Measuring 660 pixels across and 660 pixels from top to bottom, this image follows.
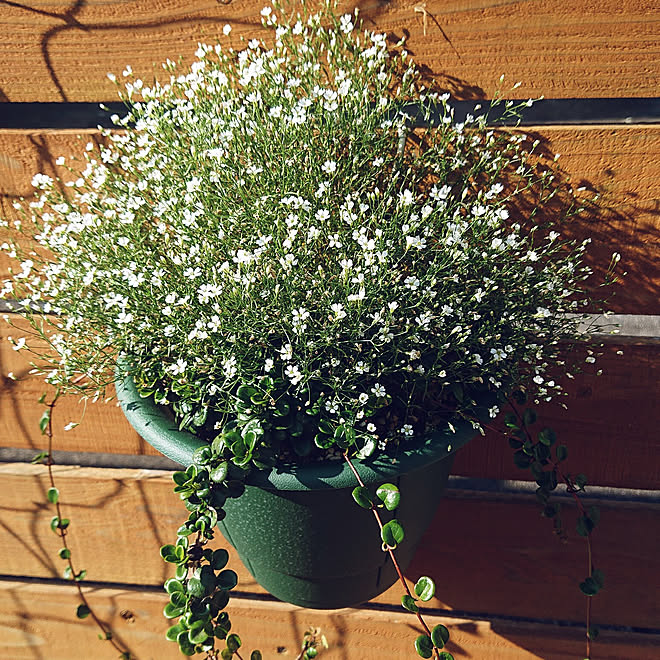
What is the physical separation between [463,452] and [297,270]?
2.57ft

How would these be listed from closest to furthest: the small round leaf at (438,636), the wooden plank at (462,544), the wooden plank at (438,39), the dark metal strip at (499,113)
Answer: the small round leaf at (438,636) → the wooden plank at (438,39) → the dark metal strip at (499,113) → the wooden plank at (462,544)

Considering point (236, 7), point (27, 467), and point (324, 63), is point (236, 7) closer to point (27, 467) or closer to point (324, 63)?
point (324, 63)

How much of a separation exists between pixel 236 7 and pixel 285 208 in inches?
23.2

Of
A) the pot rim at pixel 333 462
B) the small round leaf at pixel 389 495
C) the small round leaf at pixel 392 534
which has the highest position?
the pot rim at pixel 333 462

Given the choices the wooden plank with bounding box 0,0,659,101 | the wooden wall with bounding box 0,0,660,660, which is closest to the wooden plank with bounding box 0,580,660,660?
the wooden wall with bounding box 0,0,660,660

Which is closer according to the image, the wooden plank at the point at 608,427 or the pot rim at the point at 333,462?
the pot rim at the point at 333,462

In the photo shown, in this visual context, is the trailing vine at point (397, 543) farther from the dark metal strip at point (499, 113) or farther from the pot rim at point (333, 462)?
the dark metal strip at point (499, 113)

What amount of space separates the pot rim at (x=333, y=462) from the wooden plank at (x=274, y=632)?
3.01 feet

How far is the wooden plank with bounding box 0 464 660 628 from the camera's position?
5.48 ft

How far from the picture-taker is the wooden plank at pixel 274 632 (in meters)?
1.74

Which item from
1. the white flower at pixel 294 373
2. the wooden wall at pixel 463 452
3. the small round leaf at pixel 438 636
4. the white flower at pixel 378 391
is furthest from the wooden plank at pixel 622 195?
the small round leaf at pixel 438 636

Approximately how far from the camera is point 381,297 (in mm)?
1112

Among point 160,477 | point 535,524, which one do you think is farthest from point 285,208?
point 535,524

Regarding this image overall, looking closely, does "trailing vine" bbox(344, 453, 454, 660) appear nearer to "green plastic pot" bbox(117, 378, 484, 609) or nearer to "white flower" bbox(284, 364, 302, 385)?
"green plastic pot" bbox(117, 378, 484, 609)
